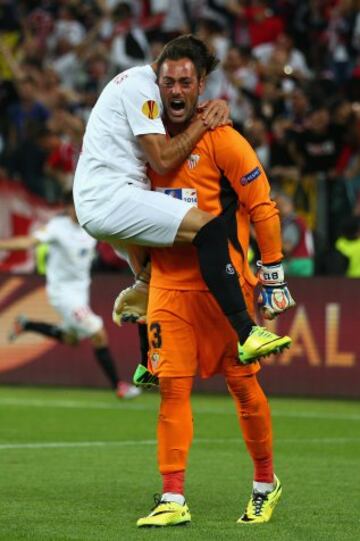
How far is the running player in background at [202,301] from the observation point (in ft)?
24.3

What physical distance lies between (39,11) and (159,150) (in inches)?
623

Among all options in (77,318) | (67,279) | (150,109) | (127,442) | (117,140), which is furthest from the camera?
(67,279)

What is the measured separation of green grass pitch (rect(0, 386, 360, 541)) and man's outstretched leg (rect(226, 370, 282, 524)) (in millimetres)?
124

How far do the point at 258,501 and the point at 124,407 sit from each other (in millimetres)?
7522

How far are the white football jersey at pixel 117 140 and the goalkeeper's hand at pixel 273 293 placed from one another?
824 mm

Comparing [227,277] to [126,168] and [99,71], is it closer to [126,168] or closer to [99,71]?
[126,168]

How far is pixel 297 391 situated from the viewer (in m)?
16.1

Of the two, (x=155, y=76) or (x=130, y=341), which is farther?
(x=130, y=341)

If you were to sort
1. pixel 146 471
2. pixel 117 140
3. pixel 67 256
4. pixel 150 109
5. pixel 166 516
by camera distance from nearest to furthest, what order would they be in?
1. pixel 166 516
2. pixel 150 109
3. pixel 117 140
4. pixel 146 471
5. pixel 67 256

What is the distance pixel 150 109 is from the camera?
7.37 metres

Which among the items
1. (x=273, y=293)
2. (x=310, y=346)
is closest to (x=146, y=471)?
(x=273, y=293)

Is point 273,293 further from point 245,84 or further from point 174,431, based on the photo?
point 245,84

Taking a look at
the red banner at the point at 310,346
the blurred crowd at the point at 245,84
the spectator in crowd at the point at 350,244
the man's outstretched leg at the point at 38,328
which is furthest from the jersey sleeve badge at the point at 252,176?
the man's outstretched leg at the point at 38,328

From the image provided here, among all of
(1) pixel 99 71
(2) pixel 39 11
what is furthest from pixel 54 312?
(2) pixel 39 11
